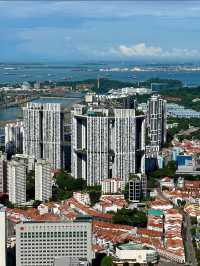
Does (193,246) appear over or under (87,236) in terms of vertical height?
under

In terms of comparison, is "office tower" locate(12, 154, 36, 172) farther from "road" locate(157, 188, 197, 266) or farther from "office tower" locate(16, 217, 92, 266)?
"office tower" locate(16, 217, 92, 266)

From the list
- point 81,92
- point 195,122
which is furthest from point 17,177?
point 81,92

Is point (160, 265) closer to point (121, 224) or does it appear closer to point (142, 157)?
point (121, 224)

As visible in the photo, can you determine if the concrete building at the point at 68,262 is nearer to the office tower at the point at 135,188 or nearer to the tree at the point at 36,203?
the tree at the point at 36,203

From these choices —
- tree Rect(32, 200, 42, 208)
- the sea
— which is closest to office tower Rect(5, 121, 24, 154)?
tree Rect(32, 200, 42, 208)

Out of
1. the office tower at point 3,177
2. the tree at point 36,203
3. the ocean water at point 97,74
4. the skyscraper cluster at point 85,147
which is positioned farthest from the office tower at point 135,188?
the ocean water at point 97,74

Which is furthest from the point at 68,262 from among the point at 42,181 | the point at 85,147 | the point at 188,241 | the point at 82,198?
the point at 85,147
